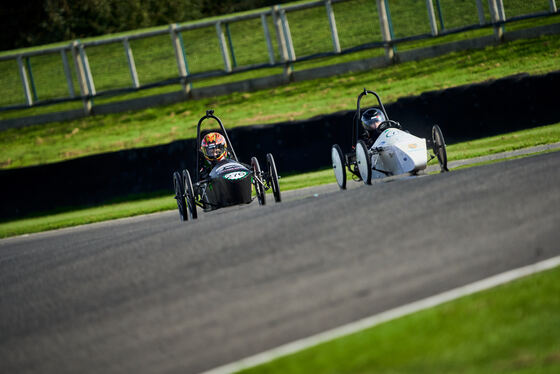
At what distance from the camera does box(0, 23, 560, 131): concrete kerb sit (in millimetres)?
23992

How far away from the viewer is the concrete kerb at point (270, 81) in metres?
24.0

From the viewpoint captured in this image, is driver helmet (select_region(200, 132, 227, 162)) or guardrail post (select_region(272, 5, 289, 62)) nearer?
driver helmet (select_region(200, 132, 227, 162))

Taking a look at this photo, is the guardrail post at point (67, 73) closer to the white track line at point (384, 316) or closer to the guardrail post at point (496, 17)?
the guardrail post at point (496, 17)

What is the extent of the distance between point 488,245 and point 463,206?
4.94 feet

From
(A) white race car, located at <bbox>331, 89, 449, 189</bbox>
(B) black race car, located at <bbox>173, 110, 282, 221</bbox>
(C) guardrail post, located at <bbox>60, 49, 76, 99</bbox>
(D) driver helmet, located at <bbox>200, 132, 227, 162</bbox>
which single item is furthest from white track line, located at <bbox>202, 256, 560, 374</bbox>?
(C) guardrail post, located at <bbox>60, 49, 76, 99</bbox>

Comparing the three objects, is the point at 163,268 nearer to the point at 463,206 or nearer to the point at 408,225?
the point at 408,225

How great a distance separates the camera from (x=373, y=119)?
12656 mm

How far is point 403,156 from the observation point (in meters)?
11.3

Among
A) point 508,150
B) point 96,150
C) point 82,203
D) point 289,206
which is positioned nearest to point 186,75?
point 96,150

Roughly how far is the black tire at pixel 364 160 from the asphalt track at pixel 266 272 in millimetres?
1936

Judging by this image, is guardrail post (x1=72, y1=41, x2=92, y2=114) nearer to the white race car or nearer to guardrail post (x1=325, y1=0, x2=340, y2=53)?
guardrail post (x1=325, y1=0, x2=340, y2=53)

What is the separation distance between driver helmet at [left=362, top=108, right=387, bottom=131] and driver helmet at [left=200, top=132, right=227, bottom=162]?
2.24 m

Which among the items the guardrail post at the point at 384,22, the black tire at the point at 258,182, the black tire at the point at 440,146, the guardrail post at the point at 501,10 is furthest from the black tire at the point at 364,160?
the guardrail post at the point at 501,10

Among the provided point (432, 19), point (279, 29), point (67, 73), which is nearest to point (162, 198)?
point (279, 29)
